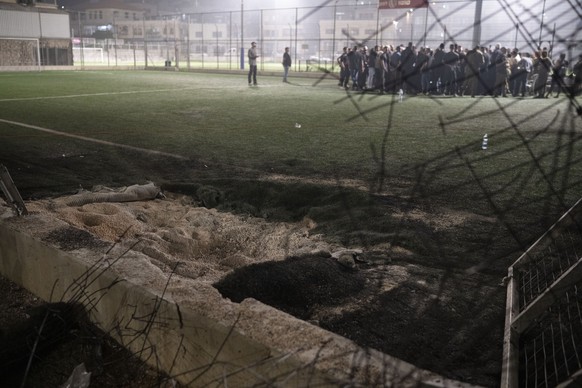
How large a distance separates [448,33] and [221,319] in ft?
6.01

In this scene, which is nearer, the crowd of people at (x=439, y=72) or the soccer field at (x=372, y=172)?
the soccer field at (x=372, y=172)

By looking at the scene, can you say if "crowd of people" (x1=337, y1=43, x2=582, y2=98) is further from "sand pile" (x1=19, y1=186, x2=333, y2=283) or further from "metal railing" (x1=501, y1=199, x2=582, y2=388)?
"metal railing" (x1=501, y1=199, x2=582, y2=388)

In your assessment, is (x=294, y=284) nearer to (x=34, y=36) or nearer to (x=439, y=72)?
(x=439, y=72)

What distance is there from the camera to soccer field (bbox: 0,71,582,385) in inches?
158

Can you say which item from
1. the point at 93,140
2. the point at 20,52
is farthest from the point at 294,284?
the point at 20,52

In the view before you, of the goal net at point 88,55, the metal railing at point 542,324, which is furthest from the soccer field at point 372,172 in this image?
the goal net at point 88,55

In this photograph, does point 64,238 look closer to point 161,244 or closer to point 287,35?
point 161,244

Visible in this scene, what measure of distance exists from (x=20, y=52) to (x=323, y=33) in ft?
71.6

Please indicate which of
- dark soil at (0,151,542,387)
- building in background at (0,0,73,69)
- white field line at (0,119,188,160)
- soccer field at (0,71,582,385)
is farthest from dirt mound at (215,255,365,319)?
building in background at (0,0,73,69)

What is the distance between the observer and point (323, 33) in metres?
39.0

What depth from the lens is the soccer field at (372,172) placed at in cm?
401

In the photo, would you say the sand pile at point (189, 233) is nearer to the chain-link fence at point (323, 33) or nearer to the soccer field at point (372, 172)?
the soccer field at point (372, 172)

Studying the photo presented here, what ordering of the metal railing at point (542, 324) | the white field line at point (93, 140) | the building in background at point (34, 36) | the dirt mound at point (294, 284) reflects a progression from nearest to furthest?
1. the metal railing at point (542, 324)
2. the dirt mound at point (294, 284)
3. the white field line at point (93, 140)
4. the building in background at point (34, 36)

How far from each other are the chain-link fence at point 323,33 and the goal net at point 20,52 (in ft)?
16.8
